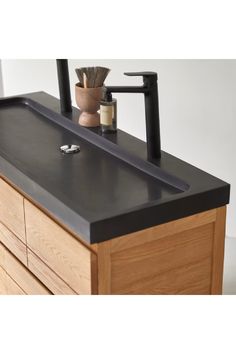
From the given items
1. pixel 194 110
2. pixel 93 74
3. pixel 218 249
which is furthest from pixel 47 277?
pixel 194 110

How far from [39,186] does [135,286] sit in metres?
0.39

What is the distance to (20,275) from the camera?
2035 millimetres

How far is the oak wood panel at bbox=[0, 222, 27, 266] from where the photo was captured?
6.54 feet

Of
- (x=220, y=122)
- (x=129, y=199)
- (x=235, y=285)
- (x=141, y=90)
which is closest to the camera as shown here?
(x=129, y=199)

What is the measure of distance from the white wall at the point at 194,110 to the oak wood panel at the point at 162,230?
131 centimetres

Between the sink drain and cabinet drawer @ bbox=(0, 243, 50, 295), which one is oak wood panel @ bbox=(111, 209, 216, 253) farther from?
the sink drain

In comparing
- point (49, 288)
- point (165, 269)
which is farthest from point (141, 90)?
point (49, 288)

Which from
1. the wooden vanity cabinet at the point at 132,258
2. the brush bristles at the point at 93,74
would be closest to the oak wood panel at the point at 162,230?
the wooden vanity cabinet at the point at 132,258

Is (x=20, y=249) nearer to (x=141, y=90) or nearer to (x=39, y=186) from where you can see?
(x=39, y=186)

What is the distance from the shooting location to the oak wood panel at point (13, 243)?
78.5 inches

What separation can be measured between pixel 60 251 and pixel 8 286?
1.88ft

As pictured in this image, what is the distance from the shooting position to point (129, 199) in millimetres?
1623

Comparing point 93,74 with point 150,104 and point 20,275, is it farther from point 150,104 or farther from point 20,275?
point 20,275

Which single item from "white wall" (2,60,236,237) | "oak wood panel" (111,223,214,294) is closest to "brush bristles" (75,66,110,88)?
"oak wood panel" (111,223,214,294)
